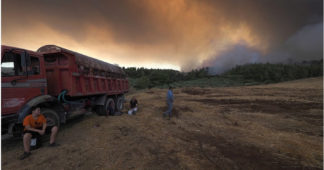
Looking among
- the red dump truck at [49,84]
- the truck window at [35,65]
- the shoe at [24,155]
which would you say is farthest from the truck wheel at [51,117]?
the truck window at [35,65]

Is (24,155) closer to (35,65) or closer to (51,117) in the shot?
(51,117)

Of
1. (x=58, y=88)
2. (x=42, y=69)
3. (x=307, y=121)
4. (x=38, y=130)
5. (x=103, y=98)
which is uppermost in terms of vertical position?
(x=42, y=69)

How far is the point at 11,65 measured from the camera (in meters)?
3.45

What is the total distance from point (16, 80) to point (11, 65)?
0.42 m

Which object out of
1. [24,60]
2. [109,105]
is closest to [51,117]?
[24,60]

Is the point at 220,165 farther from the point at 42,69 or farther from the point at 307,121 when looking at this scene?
the point at 307,121

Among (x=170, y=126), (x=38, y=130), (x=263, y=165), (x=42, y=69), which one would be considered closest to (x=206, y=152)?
(x=263, y=165)

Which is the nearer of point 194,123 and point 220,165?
point 220,165

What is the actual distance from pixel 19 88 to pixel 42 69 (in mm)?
860

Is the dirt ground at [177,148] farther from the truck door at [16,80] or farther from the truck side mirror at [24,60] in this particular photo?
the truck side mirror at [24,60]

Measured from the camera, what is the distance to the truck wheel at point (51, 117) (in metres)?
4.00

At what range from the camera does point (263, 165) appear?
9.63ft

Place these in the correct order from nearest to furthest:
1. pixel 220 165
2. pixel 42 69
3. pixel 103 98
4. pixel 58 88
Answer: pixel 220 165, pixel 42 69, pixel 58 88, pixel 103 98

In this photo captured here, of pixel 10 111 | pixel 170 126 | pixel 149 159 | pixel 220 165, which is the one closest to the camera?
pixel 220 165
